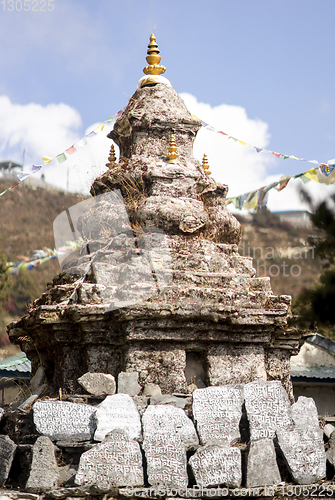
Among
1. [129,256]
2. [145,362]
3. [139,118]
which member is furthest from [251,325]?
[139,118]

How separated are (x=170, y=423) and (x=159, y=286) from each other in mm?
1973

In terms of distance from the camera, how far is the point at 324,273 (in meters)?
5.15

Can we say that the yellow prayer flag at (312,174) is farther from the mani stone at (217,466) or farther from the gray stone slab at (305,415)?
the mani stone at (217,466)

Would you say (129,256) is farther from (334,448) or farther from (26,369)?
(26,369)

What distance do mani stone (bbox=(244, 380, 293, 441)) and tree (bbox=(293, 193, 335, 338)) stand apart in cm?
82

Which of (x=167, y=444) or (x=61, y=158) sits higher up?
(x=61, y=158)

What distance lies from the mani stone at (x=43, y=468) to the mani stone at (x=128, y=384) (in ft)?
3.12

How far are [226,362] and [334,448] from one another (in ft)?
5.81

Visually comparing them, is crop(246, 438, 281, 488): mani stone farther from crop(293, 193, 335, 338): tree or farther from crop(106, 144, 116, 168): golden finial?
crop(106, 144, 116, 168): golden finial

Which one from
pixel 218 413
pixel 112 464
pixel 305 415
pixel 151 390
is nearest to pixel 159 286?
pixel 151 390

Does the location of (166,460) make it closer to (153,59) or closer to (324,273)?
(324,273)

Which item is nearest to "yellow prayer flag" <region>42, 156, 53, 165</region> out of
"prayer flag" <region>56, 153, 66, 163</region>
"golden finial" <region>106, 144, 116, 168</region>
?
"prayer flag" <region>56, 153, 66, 163</region>

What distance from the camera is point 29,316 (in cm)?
757

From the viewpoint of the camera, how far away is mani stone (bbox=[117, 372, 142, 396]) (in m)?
5.81
